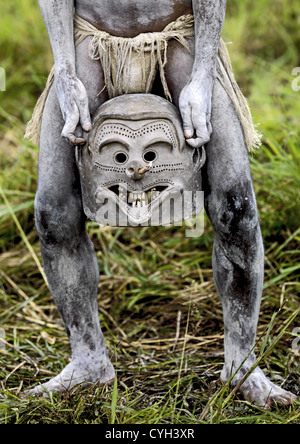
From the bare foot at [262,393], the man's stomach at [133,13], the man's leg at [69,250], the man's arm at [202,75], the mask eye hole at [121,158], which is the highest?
the man's stomach at [133,13]

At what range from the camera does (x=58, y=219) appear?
1833mm

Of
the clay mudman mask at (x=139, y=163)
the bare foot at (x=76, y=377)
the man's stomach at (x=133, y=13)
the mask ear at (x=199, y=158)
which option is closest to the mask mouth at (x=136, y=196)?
the clay mudman mask at (x=139, y=163)

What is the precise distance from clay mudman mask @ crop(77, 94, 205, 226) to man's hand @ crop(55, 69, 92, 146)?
0.03 meters

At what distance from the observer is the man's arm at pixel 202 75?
165cm

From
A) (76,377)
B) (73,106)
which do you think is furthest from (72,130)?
(76,377)

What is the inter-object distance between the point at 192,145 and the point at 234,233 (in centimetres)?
29

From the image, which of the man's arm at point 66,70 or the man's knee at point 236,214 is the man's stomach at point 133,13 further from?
the man's knee at point 236,214

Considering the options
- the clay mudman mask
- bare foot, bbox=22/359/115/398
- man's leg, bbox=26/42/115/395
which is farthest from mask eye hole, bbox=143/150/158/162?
bare foot, bbox=22/359/115/398

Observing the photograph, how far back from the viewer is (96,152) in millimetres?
1652

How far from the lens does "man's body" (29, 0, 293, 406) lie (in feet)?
5.54

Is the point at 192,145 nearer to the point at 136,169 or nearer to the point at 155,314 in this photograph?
the point at 136,169

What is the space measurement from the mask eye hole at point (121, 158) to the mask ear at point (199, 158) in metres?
0.18
